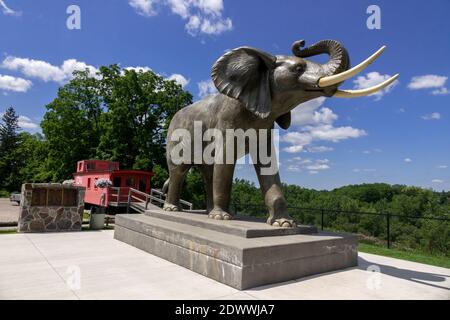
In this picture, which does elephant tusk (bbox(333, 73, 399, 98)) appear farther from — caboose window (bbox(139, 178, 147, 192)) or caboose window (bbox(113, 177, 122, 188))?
caboose window (bbox(139, 178, 147, 192))

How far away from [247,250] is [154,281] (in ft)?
4.28

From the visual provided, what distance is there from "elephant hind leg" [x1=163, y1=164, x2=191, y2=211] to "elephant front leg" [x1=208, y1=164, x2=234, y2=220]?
5.75 feet

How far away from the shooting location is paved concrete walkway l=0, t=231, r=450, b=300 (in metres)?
3.72

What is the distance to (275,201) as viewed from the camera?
534 centimetres

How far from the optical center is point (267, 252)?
412cm

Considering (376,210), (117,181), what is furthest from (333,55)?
(376,210)

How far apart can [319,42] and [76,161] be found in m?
22.6

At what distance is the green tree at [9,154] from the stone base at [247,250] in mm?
43139

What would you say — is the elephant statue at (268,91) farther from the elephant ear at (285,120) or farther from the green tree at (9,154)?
the green tree at (9,154)

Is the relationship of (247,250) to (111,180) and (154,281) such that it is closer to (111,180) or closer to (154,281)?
(154,281)

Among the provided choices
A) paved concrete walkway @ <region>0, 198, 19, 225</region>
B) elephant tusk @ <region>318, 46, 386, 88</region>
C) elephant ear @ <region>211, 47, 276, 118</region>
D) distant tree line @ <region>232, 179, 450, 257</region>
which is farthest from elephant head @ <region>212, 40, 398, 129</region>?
distant tree line @ <region>232, 179, 450, 257</region>

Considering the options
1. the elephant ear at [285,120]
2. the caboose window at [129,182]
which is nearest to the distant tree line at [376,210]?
the caboose window at [129,182]
